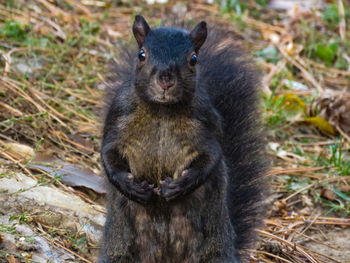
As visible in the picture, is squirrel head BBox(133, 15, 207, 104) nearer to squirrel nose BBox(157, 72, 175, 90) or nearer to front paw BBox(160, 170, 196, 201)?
squirrel nose BBox(157, 72, 175, 90)

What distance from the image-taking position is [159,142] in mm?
2650

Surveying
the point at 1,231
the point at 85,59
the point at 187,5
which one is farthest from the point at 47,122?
the point at 187,5

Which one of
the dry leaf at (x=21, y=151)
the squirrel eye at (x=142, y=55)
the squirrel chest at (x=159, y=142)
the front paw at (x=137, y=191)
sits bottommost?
the dry leaf at (x=21, y=151)

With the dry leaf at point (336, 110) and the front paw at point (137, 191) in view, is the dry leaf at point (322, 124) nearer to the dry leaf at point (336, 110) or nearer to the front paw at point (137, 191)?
the dry leaf at point (336, 110)

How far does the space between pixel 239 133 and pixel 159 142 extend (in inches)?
28.5

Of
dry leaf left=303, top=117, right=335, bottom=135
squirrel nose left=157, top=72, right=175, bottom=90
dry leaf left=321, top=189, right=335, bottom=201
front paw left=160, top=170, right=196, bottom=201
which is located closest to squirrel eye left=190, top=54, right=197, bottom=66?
squirrel nose left=157, top=72, right=175, bottom=90

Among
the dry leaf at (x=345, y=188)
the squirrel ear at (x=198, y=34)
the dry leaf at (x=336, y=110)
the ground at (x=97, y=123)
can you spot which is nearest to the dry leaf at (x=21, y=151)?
the ground at (x=97, y=123)

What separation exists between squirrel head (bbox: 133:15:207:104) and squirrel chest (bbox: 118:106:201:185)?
111mm

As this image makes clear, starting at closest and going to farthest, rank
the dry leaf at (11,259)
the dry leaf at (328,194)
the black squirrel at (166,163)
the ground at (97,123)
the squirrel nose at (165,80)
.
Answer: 1. the squirrel nose at (165,80)
2. the black squirrel at (166,163)
3. the dry leaf at (11,259)
4. the ground at (97,123)
5. the dry leaf at (328,194)

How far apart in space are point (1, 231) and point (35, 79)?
201 centimetres

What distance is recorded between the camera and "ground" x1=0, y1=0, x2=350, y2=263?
10.4ft

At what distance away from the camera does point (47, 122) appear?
402 cm

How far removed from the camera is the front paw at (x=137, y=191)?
262 cm

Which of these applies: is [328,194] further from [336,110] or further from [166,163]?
[166,163]
